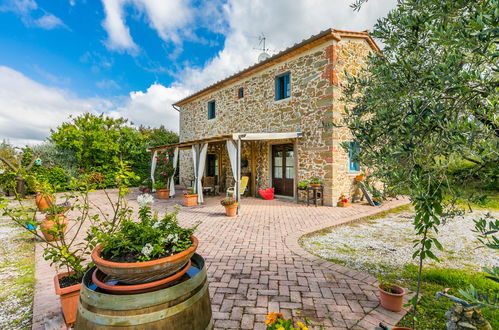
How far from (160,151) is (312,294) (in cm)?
1026

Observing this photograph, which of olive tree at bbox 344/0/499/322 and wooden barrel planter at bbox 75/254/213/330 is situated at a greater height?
olive tree at bbox 344/0/499/322

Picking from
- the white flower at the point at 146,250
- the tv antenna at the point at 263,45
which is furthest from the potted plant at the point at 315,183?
the tv antenna at the point at 263,45

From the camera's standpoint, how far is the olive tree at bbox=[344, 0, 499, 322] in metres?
1.23

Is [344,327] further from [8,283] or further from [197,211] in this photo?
[197,211]

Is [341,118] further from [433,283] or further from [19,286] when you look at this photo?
[19,286]

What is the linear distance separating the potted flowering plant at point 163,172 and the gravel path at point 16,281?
485 cm

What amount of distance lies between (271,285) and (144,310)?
1.91 m

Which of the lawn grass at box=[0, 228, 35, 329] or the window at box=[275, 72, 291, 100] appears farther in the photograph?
the window at box=[275, 72, 291, 100]

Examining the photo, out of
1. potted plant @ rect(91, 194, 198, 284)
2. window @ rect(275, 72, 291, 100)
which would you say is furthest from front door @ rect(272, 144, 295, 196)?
potted plant @ rect(91, 194, 198, 284)

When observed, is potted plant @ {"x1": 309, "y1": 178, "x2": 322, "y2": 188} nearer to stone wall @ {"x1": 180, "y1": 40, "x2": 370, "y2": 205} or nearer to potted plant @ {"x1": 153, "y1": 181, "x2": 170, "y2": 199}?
stone wall @ {"x1": 180, "y1": 40, "x2": 370, "y2": 205}

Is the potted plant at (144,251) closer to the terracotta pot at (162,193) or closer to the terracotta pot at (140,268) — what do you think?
the terracotta pot at (140,268)

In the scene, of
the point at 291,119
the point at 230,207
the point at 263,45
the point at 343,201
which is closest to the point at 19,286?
the point at 230,207

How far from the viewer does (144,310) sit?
1070mm

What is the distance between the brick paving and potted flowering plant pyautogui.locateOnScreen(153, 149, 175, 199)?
5.39 meters
